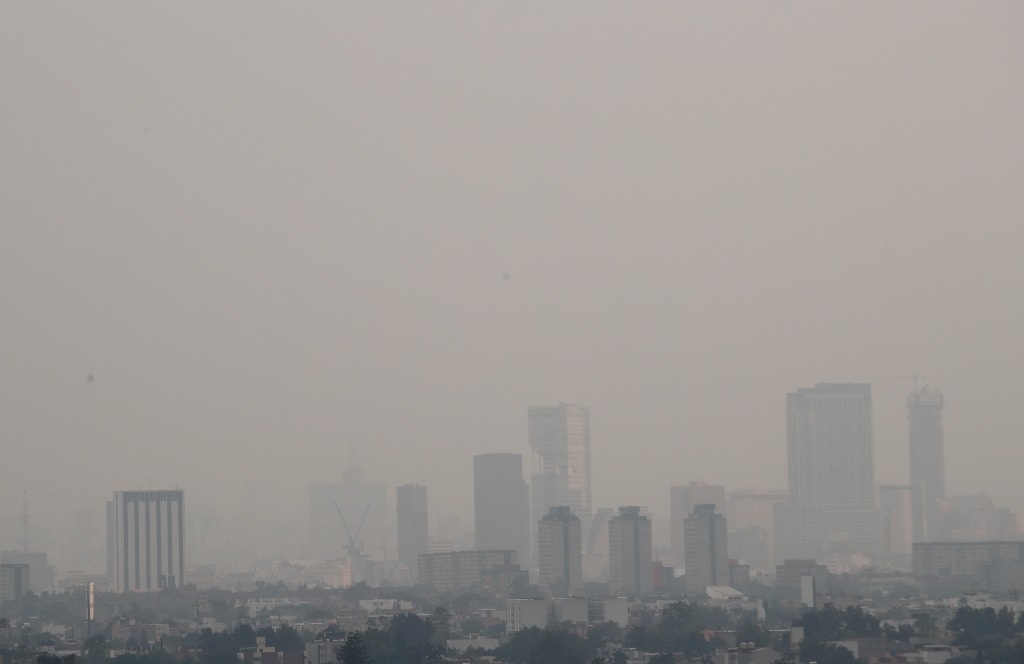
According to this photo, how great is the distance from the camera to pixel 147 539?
139m

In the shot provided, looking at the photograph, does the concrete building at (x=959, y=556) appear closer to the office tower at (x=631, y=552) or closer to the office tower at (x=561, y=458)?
the office tower at (x=631, y=552)

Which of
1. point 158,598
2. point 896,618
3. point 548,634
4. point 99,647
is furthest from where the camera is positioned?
point 158,598

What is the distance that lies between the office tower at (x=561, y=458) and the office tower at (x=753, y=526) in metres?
12.2

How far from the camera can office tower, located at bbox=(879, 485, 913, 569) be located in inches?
6393

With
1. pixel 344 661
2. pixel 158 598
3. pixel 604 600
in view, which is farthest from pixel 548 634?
pixel 158 598

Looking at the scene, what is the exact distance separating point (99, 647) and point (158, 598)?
47718 millimetres

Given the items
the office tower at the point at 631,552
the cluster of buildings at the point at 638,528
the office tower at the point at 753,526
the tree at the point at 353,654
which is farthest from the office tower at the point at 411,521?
the tree at the point at 353,654

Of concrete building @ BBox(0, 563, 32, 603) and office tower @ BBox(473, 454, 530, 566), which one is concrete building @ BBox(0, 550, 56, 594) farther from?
office tower @ BBox(473, 454, 530, 566)

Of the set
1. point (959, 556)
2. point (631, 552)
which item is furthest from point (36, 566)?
point (959, 556)

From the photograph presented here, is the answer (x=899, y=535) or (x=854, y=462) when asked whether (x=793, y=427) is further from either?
Answer: (x=899, y=535)

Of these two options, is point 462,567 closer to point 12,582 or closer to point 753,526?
point 12,582

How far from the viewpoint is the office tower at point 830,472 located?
546 feet

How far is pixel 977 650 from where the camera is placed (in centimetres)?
4666

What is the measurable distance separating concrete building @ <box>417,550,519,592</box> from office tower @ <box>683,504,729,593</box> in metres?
9.69
